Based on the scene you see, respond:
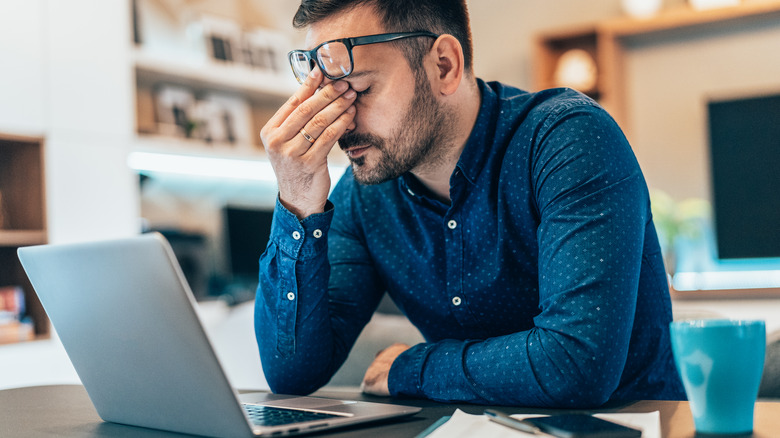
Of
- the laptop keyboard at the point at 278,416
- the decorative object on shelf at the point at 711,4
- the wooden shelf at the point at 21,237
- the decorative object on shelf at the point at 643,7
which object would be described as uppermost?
the decorative object on shelf at the point at 643,7

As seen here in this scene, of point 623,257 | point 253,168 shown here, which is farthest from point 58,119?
point 623,257

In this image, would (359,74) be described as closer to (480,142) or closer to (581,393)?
(480,142)

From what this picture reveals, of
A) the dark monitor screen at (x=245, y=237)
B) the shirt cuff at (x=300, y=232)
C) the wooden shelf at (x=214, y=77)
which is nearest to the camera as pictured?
the shirt cuff at (x=300, y=232)

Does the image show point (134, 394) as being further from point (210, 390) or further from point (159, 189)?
point (159, 189)

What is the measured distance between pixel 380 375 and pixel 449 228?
30 cm

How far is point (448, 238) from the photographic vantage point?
1241mm

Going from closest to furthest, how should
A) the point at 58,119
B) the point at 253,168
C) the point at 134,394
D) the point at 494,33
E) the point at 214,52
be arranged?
the point at 134,394
the point at 58,119
the point at 214,52
the point at 253,168
the point at 494,33

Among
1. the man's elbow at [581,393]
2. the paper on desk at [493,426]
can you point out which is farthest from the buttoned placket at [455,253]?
the paper on desk at [493,426]

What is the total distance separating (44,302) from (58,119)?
2303mm

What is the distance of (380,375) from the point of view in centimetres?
105

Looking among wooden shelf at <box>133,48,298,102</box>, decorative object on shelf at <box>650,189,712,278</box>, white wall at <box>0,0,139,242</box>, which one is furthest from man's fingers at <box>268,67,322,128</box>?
decorative object on shelf at <box>650,189,712,278</box>

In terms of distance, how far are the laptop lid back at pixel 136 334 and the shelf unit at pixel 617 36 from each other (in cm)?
346

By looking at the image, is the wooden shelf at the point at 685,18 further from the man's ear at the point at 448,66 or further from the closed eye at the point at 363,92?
the closed eye at the point at 363,92

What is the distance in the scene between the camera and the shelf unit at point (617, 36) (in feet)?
12.1
